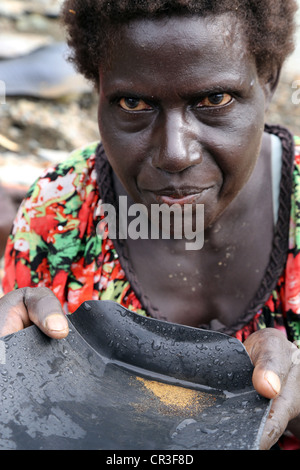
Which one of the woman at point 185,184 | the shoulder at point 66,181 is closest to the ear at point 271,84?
the woman at point 185,184

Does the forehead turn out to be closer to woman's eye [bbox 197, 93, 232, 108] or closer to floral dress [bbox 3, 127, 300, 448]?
woman's eye [bbox 197, 93, 232, 108]

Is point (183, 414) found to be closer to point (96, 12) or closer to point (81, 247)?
point (81, 247)

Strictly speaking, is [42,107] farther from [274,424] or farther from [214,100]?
[274,424]

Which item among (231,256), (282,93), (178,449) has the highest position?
(282,93)

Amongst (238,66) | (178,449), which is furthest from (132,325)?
(238,66)

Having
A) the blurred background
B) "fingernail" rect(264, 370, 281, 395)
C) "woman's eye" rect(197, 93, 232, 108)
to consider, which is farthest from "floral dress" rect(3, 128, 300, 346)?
the blurred background

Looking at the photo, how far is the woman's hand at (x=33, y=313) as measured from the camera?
1.20 meters

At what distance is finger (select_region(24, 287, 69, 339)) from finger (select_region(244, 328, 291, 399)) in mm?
381

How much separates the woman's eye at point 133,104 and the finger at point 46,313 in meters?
0.46

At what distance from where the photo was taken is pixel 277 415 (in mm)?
1168

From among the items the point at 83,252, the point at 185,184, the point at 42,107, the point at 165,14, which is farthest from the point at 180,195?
the point at 42,107

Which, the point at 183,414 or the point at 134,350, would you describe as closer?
the point at 183,414

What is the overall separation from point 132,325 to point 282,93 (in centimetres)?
464

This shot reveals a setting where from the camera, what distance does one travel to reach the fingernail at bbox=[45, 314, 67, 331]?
3.92ft
